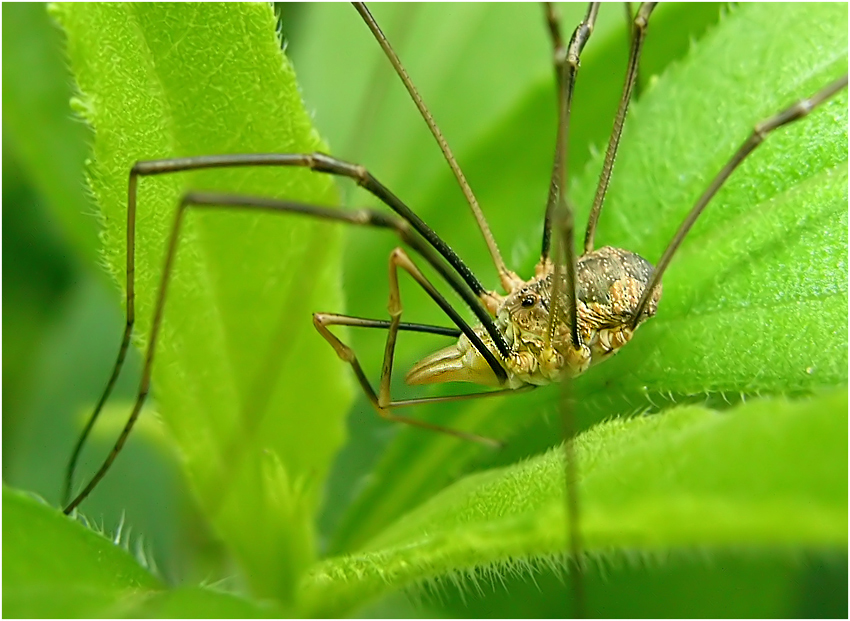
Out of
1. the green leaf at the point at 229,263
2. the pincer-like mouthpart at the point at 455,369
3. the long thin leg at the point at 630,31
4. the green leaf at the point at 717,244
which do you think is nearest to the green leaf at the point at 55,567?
the green leaf at the point at 229,263

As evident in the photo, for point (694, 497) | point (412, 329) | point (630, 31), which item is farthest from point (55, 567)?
point (630, 31)

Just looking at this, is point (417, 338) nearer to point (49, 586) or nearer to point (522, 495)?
point (522, 495)

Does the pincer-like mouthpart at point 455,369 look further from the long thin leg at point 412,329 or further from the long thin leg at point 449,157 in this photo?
the long thin leg at point 449,157

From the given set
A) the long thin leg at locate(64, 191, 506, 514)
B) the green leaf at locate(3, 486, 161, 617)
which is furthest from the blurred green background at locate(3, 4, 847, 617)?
the green leaf at locate(3, 486, 161, 617)

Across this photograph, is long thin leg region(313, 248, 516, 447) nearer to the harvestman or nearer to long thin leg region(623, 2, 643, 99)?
the harvestman

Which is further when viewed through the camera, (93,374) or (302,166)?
(93,374)

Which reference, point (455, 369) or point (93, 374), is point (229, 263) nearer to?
point (455, 369)
